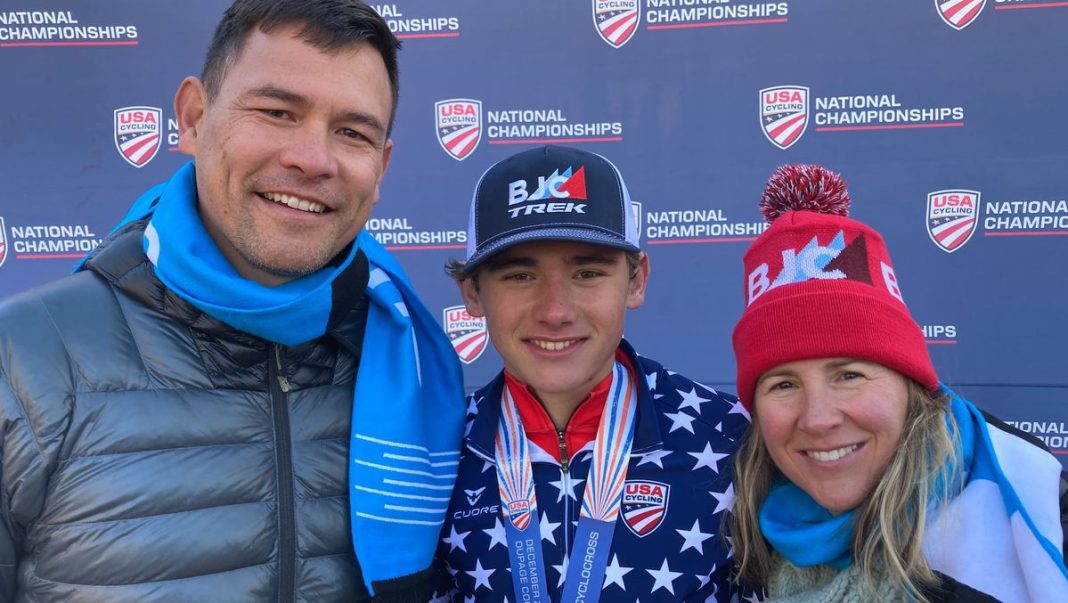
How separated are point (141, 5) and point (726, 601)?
10.6 ft

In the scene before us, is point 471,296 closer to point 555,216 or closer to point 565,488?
point 555,216

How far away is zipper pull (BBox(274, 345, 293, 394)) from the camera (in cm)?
148

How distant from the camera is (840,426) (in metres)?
1.47

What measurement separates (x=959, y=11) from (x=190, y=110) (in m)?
2.88

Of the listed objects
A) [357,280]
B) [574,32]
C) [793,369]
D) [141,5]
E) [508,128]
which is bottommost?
[793,369]

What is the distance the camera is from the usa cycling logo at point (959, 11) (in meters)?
2.86

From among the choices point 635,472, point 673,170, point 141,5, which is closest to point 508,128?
point 673,170

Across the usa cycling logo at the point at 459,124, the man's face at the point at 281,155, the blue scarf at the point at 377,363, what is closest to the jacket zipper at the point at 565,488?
the blue scarf at the point at 377,363

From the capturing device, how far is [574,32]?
3041 millimetres

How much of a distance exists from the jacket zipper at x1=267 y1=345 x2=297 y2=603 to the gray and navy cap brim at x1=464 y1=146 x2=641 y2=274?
0.54m

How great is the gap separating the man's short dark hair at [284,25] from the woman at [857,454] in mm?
1041

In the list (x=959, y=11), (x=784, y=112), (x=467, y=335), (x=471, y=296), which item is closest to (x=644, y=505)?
(x=471, y=296)

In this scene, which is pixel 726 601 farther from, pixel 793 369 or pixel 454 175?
pixel 454 175

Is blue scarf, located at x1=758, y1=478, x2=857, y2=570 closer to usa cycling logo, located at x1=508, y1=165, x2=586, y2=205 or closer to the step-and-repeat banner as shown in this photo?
usa cycling logo, located at x1=508, y1=165, x2=586, y2=205
